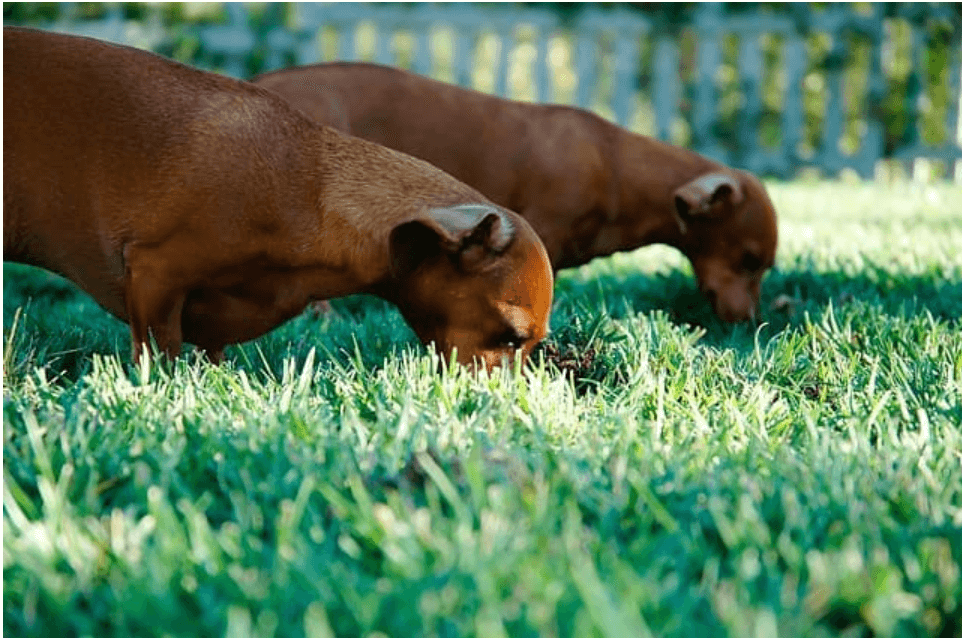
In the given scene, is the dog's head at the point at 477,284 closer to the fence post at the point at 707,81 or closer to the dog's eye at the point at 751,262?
the dog's eye at the point at 751,262

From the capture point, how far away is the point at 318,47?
11.0m

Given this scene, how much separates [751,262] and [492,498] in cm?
346

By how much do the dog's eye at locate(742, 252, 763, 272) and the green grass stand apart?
1.81 metres

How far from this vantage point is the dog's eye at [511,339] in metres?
3.21

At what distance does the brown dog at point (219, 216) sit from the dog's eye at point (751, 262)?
80.7 inches

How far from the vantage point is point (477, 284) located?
318 cm

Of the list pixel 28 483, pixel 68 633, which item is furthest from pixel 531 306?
pixel 68 633

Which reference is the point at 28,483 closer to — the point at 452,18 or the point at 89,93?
the point at 89,93

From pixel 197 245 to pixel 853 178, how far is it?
31.9 feet

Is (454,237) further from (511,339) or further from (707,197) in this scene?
(707,197)

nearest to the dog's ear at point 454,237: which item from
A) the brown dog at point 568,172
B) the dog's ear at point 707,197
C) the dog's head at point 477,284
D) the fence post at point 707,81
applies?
the dog's head at point 477,284

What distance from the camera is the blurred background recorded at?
37.8 ft

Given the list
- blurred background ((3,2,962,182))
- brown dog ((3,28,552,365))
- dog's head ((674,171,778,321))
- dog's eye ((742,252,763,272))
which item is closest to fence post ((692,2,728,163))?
blurred background ((3,2,962,182))

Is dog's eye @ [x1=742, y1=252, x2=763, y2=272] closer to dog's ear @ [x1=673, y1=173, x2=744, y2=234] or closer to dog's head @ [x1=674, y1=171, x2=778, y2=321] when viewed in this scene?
dog's head @ [x1=674, y1=171, x2=778, y2=321]
